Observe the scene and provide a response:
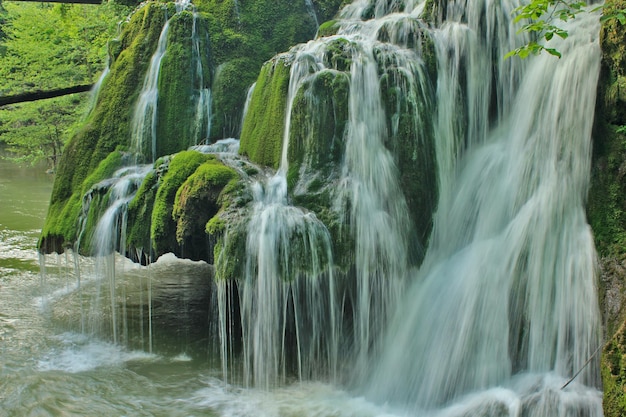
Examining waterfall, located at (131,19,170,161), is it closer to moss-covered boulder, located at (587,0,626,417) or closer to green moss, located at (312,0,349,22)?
green moss, located at (312,0,349,22)

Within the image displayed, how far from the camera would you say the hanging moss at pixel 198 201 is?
662 centimetres

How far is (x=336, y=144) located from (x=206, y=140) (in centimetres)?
322

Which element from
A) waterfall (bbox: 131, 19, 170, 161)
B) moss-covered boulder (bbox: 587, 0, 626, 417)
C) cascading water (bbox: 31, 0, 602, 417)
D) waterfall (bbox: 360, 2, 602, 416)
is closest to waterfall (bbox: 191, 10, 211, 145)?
waterfall (bbox: 131, 19, 170, 161)

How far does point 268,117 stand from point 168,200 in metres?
1.74

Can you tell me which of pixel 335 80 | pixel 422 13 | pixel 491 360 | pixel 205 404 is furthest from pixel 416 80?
pixel 205 404

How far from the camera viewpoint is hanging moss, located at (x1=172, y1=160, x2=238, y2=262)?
21.7ft

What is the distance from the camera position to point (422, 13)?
26.9 ft

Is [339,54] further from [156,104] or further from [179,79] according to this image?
[156,104]

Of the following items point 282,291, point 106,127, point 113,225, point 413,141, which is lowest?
point 282,291

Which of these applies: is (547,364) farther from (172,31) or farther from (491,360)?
(172,31)

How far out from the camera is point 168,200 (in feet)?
23.0

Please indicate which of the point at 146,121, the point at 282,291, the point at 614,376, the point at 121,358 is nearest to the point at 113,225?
the point at 121,358

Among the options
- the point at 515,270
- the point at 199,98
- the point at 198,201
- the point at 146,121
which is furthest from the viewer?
the point at 199,98

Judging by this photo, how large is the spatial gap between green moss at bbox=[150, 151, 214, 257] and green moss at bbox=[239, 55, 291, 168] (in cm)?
72
